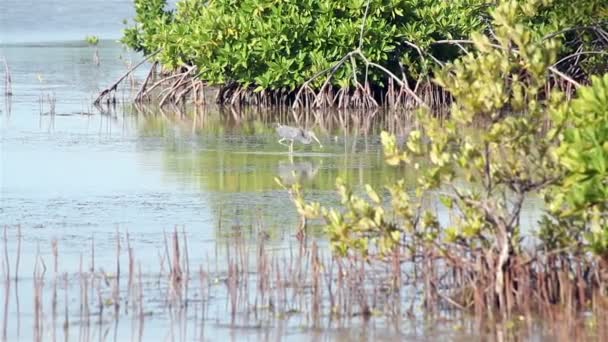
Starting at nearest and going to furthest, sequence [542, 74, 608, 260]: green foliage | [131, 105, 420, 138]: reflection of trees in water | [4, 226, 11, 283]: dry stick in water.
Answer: [542, 74, 608, 260]: green foliage → [4, 226, 11, 283]: dry stick in water → [131, 105, 420, 138]: reflection of trees in water

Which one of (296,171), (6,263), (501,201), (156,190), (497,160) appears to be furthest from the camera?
(296,171)

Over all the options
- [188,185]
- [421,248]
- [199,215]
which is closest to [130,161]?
[188,185]

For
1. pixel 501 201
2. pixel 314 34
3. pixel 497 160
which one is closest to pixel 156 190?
pixel 501 201

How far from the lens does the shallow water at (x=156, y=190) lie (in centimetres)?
652

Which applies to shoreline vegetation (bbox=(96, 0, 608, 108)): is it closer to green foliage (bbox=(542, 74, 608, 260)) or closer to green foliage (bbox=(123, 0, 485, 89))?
green foliage (bbox=(123, 0, 485, 89))

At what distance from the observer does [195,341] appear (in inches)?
246

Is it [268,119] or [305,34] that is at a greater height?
[305,34]

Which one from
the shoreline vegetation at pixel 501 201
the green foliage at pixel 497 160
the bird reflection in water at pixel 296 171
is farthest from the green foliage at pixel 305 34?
the green foliage at pixel 497 160

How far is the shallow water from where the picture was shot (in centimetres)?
652

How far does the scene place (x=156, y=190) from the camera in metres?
10.5

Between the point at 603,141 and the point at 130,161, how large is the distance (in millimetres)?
6487

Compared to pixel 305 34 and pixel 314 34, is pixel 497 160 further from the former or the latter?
pixel 305 34

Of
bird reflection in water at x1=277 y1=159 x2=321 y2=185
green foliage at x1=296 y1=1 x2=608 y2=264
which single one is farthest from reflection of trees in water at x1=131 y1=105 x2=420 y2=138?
green foliage at x1=296 y1=1 x2=608 y2=264

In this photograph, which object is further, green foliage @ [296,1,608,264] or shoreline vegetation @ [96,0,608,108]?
shoreline vegetation @ [96,0,608,108]
